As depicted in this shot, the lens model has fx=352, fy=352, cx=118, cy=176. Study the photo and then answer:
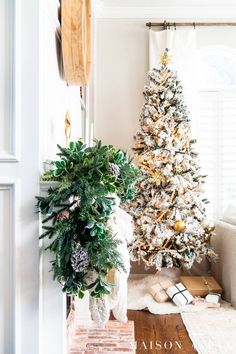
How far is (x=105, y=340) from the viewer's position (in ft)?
7.73

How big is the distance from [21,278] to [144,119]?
2301 millimetres

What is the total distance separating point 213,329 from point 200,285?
0.77 metres

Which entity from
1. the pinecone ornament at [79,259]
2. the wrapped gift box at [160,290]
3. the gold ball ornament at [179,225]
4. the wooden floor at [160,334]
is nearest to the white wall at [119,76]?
the gold ball ornament at [179,225]

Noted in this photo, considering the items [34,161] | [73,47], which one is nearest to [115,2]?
[73,47]

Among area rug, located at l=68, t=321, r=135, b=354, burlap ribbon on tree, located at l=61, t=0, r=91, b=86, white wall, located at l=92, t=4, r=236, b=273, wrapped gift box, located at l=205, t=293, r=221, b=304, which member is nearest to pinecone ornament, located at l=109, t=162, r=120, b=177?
burlap ribbon on tree, located at l=61, t=0, r=91, b=86

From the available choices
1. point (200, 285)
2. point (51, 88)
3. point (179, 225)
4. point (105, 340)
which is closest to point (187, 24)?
point (179, 225)

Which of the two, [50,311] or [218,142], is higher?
[218,142]

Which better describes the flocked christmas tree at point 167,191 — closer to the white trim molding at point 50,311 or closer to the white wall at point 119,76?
the white wall at point 119,76

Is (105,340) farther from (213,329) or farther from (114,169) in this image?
(114,169)

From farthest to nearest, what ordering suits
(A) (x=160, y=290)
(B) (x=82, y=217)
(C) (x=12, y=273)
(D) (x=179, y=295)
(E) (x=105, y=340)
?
1. (A) (x=160, y=290)
2. (D) (x=179, y=295)
3. (E) (x=105, y=340)
4. (C) (x=12, y=273)
5. (B) (x=82, y=217)

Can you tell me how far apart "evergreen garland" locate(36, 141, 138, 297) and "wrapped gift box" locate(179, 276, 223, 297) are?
6.67ft

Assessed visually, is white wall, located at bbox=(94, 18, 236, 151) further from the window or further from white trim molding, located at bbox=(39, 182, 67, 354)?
white trim molding, located at bbox=(39, 182, 67, 354)

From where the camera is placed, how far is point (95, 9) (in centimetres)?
402

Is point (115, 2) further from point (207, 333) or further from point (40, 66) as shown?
point (207, 333)
